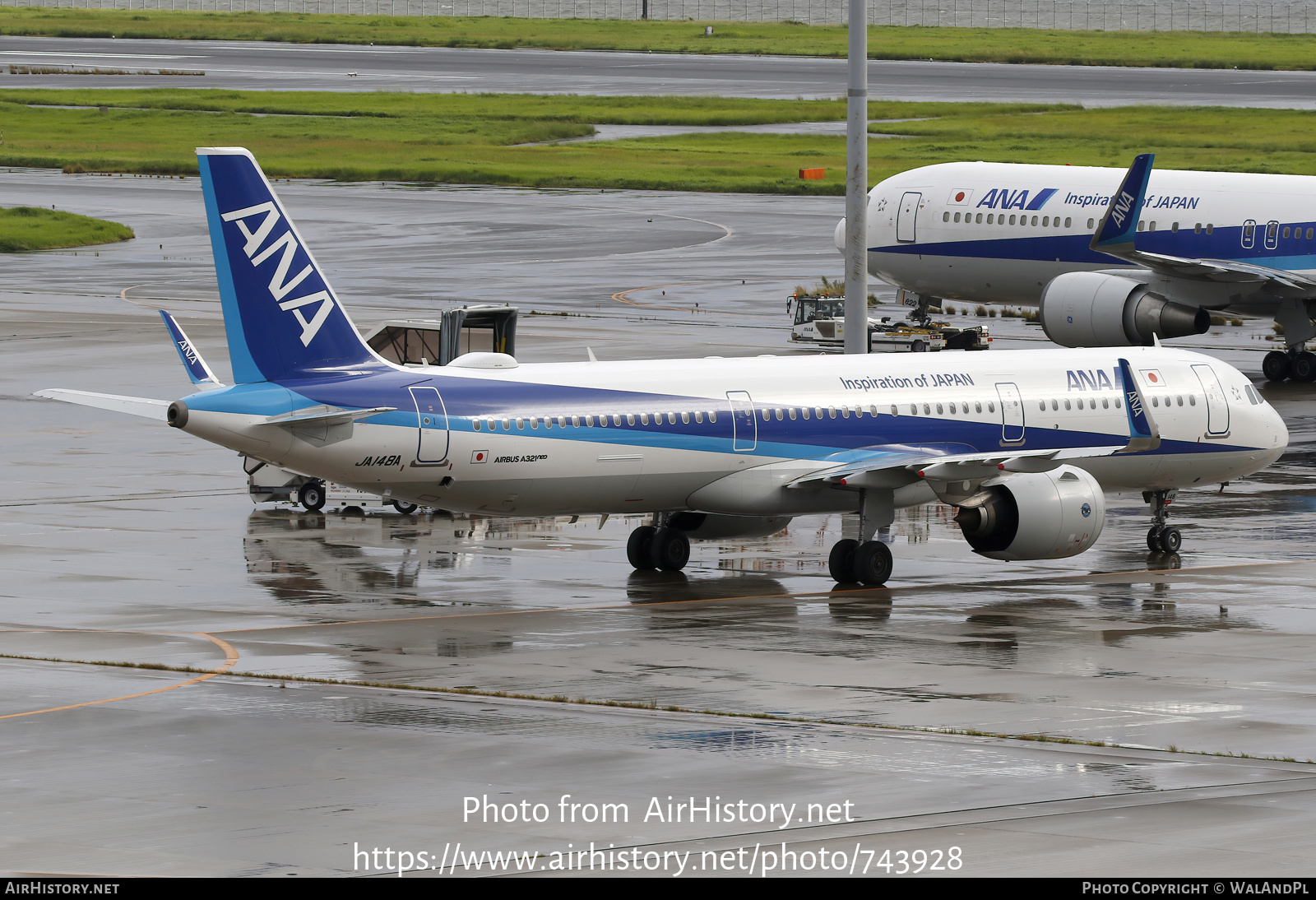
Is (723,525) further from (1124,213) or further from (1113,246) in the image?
(1113,246)

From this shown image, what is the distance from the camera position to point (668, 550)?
3684cm

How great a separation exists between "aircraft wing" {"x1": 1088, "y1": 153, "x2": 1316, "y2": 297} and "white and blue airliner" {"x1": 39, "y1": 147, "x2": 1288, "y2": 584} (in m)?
19.1

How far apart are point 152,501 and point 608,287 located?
38769 millimetres

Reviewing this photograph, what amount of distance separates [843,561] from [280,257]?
10382mm

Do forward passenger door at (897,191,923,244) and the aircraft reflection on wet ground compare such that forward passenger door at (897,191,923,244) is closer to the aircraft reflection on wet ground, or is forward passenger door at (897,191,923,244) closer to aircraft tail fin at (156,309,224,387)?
the aircraft reflection on wet ground

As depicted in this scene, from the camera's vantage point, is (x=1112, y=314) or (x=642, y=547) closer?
(x=642, y=547)

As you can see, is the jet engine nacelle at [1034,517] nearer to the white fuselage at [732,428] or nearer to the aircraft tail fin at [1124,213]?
the white fuselage at [732,428]

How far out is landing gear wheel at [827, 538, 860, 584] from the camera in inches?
1399

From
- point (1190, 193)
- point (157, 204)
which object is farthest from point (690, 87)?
point (1190, 193)

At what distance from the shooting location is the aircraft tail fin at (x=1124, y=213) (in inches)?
2258

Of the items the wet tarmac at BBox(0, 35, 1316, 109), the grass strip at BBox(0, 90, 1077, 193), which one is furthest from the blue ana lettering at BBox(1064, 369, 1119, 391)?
the wet tarmac at BBox(0, 35, 1316, 109)

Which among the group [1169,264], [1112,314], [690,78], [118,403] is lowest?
[118,403]

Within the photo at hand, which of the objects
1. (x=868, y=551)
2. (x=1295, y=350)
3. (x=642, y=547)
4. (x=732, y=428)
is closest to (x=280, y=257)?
(x=732, y=428)

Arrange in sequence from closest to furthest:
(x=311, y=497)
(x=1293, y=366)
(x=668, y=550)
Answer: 1. (x=668, y=550)
2. (x=311, y=497)
3. (x=1293, y=366)
